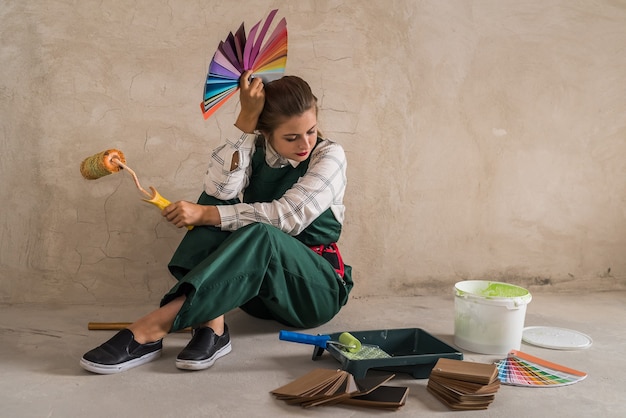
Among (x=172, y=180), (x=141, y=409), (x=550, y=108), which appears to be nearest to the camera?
(x=141, y=409)

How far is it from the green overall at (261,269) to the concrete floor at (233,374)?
0.54ft

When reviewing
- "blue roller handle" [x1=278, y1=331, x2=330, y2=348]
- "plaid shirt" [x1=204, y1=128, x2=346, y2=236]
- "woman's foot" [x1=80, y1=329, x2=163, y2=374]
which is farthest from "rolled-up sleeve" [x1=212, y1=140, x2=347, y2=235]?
"woman's foot" [x1=80, y1=329, x2=163, y2=374]

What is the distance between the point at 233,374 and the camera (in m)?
2.11

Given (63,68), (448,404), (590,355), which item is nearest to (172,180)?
(63,68)

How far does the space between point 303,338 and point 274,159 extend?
693 mm

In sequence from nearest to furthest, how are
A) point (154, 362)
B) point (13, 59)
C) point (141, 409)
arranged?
point (141, 409)
point (154, 362)
point (13, 59)

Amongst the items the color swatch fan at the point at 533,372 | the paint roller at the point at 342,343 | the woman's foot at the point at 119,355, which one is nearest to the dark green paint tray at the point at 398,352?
the paint roller at the point at 342,343

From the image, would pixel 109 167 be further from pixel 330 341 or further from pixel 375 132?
pixel 375 132

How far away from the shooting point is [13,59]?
2.75m

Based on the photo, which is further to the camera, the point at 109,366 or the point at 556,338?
the point at 556,338

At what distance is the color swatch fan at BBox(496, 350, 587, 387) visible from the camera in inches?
81.7

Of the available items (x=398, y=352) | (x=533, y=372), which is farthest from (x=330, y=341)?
(x=533, y=372)

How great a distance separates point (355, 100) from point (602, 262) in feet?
4.80

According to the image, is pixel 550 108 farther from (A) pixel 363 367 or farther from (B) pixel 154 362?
(B) pixel 154 362
